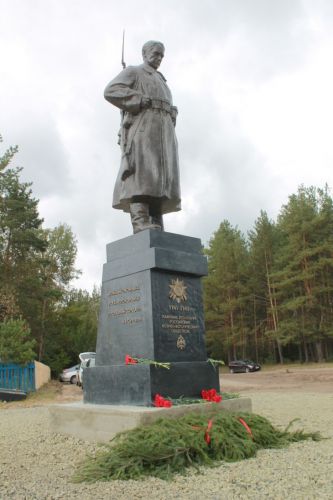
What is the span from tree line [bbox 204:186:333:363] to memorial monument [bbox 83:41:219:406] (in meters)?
29.0

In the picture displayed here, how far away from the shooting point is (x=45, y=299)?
29609 millimetres

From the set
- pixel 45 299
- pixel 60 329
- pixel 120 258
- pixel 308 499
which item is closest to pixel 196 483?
pixel 308 499

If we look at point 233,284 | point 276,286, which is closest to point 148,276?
point 276,286

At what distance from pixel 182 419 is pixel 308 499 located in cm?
165

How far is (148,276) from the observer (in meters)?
5.69

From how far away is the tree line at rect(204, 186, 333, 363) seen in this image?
34281 mm

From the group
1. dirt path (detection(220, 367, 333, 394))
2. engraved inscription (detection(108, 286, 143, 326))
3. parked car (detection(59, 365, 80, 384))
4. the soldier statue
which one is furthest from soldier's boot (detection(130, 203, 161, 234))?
parked car (detection(59, 365, 80, 384))

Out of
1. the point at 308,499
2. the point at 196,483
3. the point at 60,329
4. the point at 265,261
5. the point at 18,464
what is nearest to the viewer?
the point at 308,499

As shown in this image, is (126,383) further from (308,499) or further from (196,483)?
(308,499)

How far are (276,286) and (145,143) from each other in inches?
1213

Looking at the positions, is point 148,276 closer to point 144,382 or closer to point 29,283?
point 144,382

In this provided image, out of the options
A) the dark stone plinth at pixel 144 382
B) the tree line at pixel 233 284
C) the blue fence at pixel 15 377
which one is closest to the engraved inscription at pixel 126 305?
the dark stone plinth at pixel 144 382

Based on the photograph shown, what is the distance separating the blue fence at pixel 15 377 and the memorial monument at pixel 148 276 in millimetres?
9636

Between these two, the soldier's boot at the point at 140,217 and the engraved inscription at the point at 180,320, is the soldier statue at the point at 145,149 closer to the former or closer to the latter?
the soldier's boot at the point at 140,217
